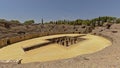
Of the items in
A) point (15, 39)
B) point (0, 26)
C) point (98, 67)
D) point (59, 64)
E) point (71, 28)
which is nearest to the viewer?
point (98, 67)

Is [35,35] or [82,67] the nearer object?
[82,67]

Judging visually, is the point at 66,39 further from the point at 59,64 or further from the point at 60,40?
the point at 59,64

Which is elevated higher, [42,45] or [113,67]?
[113,67]

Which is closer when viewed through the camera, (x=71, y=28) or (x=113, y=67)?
(x=113, y=67)

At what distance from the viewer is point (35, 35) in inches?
994

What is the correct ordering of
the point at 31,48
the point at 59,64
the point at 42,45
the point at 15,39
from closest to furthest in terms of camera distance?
the point at 59,64 → the point at 31,48 → the point at 42,45 → the point at 15,39

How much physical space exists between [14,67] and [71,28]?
32747 millimetres

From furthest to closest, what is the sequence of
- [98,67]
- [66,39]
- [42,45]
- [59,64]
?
1. [66,39]
2. [42,45]
3. [59,64]
4. [98,67]

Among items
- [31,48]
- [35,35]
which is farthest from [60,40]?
[31,48]

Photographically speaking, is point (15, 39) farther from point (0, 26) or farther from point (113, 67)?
point (113, 67)

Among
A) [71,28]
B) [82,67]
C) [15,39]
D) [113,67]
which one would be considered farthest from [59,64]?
[71,28]

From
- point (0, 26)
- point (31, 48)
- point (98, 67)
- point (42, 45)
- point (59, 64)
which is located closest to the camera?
point (98, 67)

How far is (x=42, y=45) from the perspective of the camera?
62.4 ft

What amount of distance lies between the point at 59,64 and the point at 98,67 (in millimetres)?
1623
